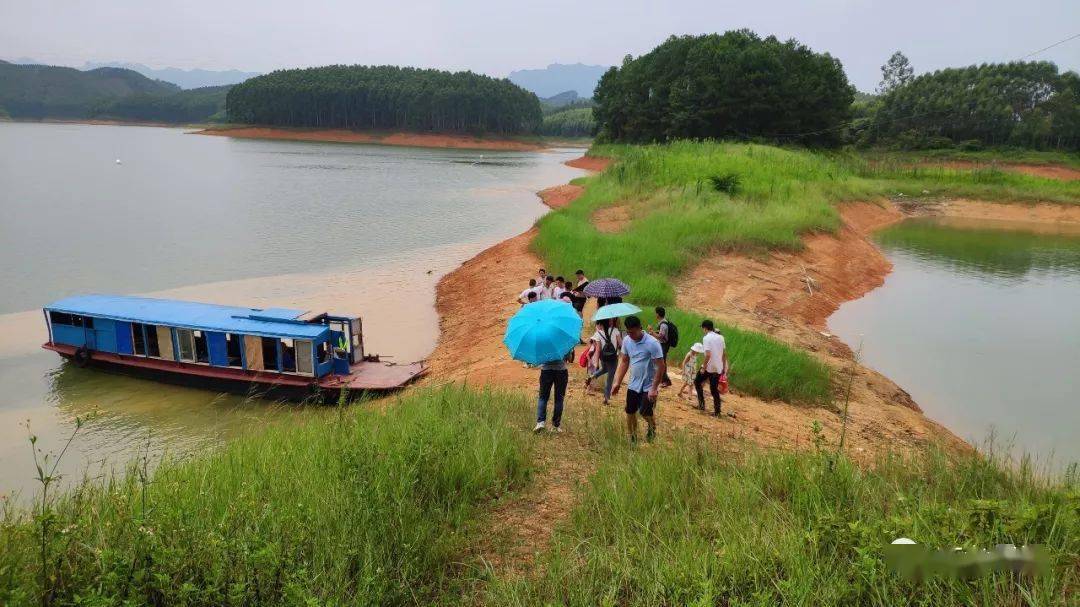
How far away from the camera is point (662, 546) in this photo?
4.70 meters

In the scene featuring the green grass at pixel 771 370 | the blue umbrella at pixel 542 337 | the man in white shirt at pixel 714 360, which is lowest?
the green grass at pixel 771 370

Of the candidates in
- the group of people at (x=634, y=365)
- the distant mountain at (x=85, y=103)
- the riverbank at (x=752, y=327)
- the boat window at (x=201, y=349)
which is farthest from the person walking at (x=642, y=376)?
the distant mountain at (x=85, y=103)

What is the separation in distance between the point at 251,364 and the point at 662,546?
36.9 ft

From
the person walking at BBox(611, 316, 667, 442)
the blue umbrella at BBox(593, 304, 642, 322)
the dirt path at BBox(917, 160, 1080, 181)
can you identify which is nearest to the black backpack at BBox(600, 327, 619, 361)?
the blue umbrella at BBox(593, 304, 642, 322)

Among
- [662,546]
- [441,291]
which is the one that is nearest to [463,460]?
[662,546]

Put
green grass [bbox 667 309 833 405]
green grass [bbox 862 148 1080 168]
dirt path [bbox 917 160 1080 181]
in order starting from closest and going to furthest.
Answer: green grass [bbox 667 309 833 405] → dirt path [bbox 917 160 1080 181] → green grass [bbox 862 148 1080 168]

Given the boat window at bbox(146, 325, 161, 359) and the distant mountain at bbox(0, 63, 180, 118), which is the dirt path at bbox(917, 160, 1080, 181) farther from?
the distant mountain at bbox(0, 63, 180, 118)

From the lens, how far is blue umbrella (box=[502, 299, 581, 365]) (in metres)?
7.76

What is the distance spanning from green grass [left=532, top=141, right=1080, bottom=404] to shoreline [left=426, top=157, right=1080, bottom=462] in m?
0.62

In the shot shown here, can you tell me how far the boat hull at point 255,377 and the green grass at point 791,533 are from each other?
844cm

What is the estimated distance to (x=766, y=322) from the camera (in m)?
16.4

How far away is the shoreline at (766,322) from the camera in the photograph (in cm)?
989

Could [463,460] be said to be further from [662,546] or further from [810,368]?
[810,368]

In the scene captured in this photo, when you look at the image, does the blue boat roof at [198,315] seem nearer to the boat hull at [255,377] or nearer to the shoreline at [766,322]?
the boat hull at [255,377]
